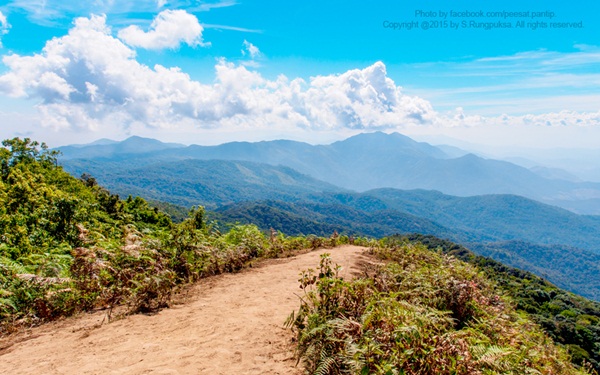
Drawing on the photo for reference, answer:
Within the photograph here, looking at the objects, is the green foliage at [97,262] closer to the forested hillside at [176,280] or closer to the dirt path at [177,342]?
the forested hillside at [176,280]

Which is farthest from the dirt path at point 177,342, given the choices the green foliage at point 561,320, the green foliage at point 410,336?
the green foliage at point 561,320

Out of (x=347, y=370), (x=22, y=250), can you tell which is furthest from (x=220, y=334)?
(x=22, y=250)

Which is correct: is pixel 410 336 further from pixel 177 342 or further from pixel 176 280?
pixel 176 280

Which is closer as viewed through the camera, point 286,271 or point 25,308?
point 25,308

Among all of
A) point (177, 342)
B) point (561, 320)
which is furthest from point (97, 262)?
point (561, 320)

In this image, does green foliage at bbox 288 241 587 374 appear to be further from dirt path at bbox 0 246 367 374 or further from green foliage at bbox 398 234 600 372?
green foliage at bbox 398 234 600 372

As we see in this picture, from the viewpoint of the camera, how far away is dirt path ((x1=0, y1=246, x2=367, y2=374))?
448cm

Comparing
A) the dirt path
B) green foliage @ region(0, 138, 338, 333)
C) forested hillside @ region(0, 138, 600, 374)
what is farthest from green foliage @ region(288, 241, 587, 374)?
green foliage @ region(0, 138, 338, 333)

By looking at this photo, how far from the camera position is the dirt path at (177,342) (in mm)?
4484

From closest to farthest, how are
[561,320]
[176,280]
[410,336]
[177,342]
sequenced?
[410,336], [177,342], [176,280], [561,320]

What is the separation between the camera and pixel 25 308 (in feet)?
21.0

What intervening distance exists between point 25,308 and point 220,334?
4115 mm

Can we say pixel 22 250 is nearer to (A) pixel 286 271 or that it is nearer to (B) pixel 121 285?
(B) pixel 121 285

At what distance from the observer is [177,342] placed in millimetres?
5152
